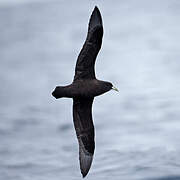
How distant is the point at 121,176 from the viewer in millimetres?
28719

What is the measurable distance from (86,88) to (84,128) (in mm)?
1041

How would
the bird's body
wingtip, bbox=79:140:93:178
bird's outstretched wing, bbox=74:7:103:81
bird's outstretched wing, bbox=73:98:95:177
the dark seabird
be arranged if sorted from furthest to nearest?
wingtip, bbox=79:140:93:178 → bird's outstretched wing, bbox=73:98:95:177 → bird's outstretched wing, bbox=74:7:103:81 → the dark seabird → the bird's body

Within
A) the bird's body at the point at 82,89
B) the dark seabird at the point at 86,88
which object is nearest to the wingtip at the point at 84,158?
the dark seabird at the point at 86,88

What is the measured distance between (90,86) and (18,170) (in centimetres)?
973

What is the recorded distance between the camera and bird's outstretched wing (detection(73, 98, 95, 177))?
70.5 ft

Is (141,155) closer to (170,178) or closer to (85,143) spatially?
(170,178)

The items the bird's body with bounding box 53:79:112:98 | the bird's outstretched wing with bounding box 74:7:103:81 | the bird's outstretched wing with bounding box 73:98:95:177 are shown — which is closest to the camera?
the bird's body with bounding box 53:79:112:98

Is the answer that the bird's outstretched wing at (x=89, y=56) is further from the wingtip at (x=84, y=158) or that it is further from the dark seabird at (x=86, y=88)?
the wingtip at (x=84, y=158)

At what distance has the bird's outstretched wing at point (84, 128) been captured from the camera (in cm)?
2148

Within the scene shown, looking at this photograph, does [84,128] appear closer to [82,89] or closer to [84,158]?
[84,158]

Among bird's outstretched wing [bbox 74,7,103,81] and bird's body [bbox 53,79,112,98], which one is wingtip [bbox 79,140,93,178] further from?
bird's outstretched wing [bbox 74,7,103,81]

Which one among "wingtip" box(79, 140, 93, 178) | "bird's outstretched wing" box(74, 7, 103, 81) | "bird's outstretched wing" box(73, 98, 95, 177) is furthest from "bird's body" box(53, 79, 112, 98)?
"wingtip" box(79, 140, 93, 178)

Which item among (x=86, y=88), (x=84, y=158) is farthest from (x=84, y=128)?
(x=86, y=88)

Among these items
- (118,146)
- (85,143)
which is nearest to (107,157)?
(118,146)
